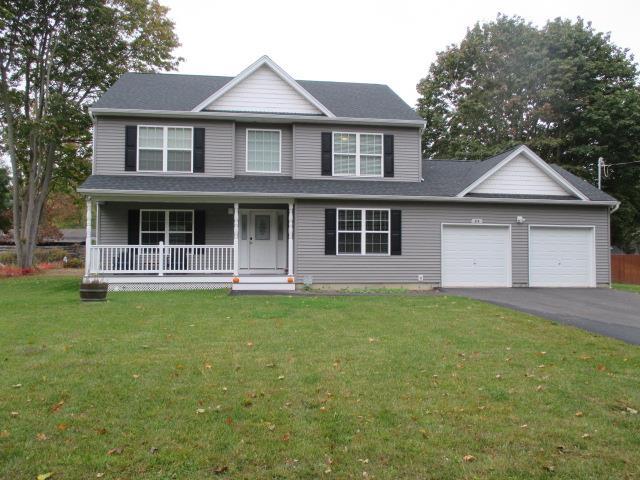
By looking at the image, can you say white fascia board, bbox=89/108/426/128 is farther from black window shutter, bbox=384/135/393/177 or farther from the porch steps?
the porch steps

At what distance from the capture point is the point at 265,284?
45.2ft

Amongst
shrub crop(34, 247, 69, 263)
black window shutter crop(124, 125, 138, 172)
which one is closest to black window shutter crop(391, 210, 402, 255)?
black window shutter crop(124, 125, 138, 172)

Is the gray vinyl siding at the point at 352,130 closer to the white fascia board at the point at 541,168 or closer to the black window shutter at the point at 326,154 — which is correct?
the black window shutter at the point at 326,154

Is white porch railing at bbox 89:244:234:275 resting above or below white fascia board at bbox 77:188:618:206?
below

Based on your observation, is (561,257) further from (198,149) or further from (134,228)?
(134,228)

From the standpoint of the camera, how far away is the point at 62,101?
21484 mm

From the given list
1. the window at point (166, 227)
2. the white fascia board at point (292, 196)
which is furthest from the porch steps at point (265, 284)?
the window at point (166, 227)

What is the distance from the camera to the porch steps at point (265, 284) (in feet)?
44.6

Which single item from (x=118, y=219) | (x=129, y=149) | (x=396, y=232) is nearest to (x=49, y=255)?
(x=118, y=219)

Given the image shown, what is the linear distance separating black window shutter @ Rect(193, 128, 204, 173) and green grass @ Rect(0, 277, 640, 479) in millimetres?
7645

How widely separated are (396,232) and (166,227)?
24.2 feet

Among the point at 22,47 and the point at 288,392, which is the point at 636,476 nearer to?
the point at 288,392

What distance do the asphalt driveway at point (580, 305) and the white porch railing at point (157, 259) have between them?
284 inches

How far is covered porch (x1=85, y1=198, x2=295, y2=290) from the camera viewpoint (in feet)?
45.0
